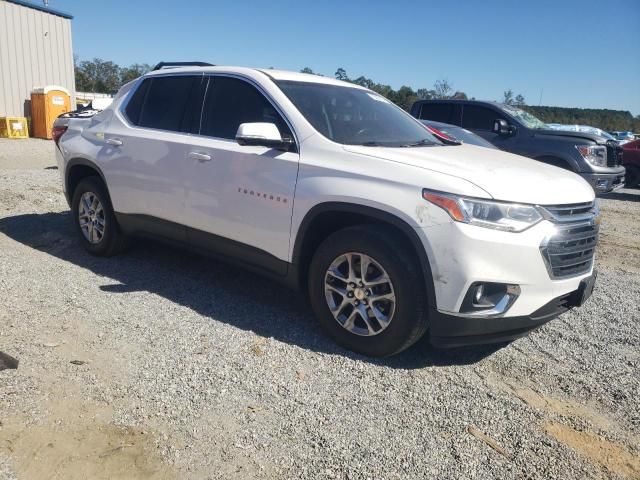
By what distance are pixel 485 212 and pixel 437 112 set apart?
874 cm

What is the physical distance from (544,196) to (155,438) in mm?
2508

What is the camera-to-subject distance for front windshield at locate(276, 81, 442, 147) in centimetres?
385

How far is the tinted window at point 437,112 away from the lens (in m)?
11.1

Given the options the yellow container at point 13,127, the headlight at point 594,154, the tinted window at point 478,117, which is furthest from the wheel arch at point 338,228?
the yellow container at point 13,127

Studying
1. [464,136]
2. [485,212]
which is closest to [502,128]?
[464,136]

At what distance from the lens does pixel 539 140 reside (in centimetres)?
970

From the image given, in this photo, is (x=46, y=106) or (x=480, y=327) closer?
(x=480, y=327)

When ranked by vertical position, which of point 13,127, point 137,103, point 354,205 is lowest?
point 13,127

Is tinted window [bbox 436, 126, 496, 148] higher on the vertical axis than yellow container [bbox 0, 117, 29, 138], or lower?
higher

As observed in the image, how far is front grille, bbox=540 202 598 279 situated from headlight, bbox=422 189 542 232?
0.20 m

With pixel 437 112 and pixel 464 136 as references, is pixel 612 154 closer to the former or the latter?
pixel 464 136

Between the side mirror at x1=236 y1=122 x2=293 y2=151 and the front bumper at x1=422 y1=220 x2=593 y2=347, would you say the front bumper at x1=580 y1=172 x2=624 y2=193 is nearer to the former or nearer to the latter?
the front bumper at x1=422 y1=220 x2=593 y2=347

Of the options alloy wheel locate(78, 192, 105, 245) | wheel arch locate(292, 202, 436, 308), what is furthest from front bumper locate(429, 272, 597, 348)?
alloy wheel locate(78, 192, 105, 245)

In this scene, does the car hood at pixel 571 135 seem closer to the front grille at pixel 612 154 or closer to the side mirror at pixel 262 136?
the front grille at pixel 612 154
